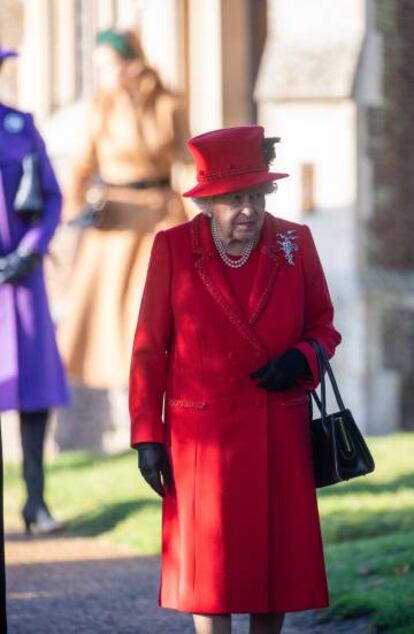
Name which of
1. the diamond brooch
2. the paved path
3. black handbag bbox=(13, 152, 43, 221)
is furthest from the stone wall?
the diamond brooch

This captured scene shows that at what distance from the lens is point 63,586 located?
807cm

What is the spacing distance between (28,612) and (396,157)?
269 inches

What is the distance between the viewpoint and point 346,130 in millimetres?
13164

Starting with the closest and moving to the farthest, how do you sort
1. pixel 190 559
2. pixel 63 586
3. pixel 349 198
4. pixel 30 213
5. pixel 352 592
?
pixel 190 559
pixel 352 592
pixel 63 586
pixel 30 213
pixel 349 198

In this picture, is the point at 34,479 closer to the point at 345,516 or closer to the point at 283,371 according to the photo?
the point at 345,516

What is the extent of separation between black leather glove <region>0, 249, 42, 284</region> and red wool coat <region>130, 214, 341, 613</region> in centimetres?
373

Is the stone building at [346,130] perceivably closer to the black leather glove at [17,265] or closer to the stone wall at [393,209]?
the stone wall at [393,209]

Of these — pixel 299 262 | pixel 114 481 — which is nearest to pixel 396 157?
pixel 114 481

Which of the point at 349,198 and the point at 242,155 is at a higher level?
the point at 242,155

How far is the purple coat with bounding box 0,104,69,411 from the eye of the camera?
9391mm

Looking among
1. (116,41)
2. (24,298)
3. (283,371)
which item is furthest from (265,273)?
(116,41)

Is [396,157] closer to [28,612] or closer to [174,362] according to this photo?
[28,612]

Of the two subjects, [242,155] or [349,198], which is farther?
[349,198]

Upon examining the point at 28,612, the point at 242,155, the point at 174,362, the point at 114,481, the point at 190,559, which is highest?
the point at 242,155
